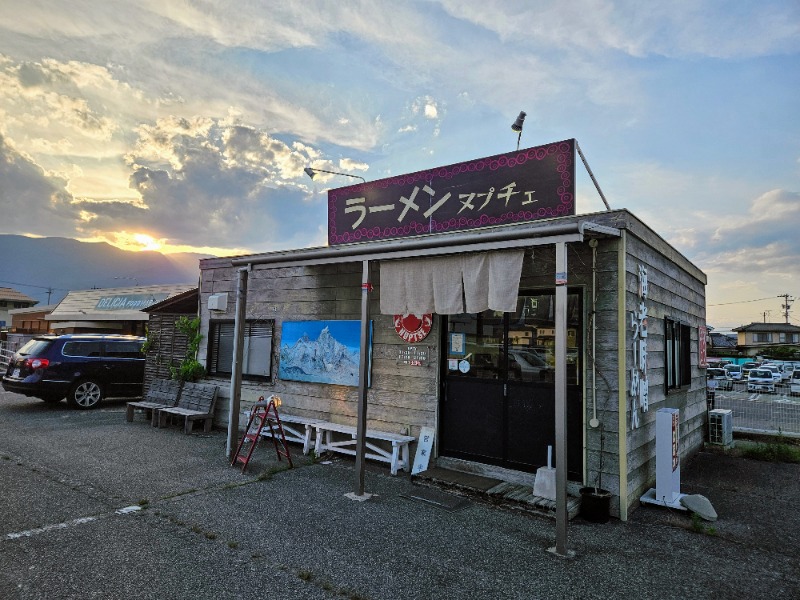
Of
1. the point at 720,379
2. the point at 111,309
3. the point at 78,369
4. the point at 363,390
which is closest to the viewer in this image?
the point at 363,390

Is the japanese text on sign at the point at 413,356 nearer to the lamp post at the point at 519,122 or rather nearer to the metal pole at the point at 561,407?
the metal pole at the point at 561,407

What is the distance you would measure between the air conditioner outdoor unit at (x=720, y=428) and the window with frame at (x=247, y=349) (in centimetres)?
862

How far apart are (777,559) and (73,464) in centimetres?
802

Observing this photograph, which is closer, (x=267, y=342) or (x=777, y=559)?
(x=777, y=559)

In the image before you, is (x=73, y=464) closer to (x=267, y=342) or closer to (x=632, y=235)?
(x=267, y=342)

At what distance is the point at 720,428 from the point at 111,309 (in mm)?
29726

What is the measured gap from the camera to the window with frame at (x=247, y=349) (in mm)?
8555

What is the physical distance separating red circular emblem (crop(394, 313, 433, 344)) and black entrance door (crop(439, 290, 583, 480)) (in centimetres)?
31

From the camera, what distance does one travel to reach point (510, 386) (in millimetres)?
5934

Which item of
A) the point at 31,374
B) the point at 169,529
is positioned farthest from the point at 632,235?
the point at 31,374

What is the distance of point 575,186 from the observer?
253 inches

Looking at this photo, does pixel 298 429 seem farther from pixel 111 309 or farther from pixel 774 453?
pixel 111 309

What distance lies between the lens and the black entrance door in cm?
557

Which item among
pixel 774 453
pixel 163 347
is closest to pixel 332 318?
pixel 163 347
